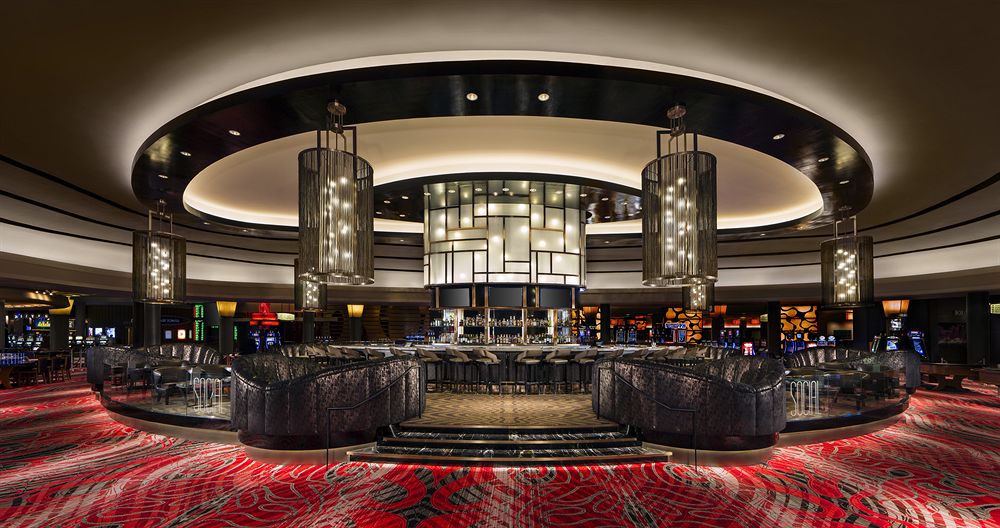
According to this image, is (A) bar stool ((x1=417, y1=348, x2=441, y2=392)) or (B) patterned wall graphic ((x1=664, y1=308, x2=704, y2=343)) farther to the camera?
(B) patterned wall graphic ((x1=664, y1=308, x2=704, y2=343))

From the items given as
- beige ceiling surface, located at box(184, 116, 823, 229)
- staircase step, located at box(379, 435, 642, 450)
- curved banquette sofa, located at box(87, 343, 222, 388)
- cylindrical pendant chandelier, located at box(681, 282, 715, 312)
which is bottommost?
staircase step, located at box(379, 435, 642, 450)

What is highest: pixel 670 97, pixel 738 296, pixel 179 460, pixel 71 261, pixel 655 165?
pixel 670 97

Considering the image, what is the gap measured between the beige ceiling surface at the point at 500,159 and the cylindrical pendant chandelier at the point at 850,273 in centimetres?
123

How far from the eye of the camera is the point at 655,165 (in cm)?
643

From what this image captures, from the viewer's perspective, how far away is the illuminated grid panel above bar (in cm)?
1069

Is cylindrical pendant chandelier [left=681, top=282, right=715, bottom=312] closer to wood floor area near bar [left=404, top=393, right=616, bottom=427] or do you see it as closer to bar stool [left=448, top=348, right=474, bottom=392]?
wood floor area near bar [left=404, top=393, right=616, bottom=427]

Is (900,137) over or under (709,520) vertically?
over

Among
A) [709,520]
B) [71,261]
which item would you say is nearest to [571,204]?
[709,520]

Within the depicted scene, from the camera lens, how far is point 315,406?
548 cm

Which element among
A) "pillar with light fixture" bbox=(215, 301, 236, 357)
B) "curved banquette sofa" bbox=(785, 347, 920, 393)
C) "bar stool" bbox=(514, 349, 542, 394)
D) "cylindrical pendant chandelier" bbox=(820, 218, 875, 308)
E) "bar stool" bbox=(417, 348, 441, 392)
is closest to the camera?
"bar stool" bbox=(514, 349, 542, 394)

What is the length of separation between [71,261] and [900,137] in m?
16.1

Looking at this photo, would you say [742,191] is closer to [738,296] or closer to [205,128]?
[738,296]

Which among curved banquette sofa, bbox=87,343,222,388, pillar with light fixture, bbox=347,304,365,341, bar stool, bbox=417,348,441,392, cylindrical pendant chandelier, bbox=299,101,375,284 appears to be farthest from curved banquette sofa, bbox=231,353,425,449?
pillar with light fixture, bbox=347,304,365,341

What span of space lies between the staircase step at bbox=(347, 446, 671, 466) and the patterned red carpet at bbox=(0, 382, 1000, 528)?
0.38ft
